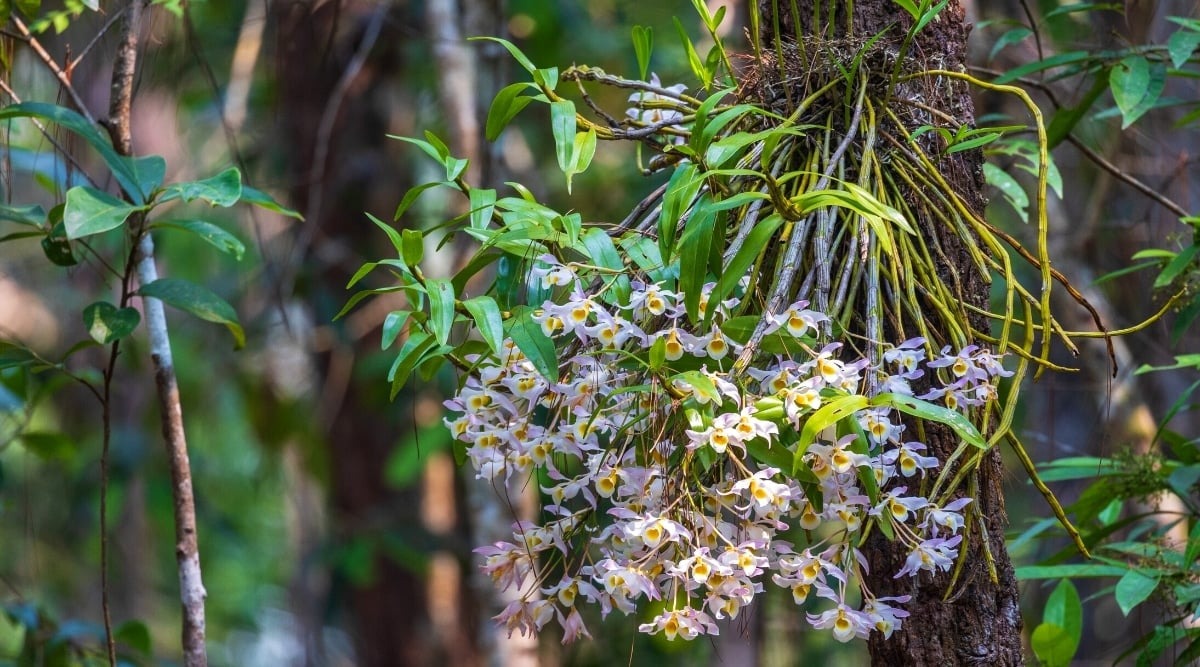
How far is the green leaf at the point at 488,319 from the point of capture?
819 millimetres

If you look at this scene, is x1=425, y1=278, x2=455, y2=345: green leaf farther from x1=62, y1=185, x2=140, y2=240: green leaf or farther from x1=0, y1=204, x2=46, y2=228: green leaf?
x1=0, y1=204, x2=46, y2=228: green leaf

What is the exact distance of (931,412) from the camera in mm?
768

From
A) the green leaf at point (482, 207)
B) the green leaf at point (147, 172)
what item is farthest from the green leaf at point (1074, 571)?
the green leaf at point (147, 172)

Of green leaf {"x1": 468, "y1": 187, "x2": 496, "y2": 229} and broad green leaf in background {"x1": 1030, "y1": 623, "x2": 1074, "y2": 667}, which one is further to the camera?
broad green leaf in background {"x1": 1030, "y1": 623, "x2": 1074, "y2": 667}

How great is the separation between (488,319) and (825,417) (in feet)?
0.87

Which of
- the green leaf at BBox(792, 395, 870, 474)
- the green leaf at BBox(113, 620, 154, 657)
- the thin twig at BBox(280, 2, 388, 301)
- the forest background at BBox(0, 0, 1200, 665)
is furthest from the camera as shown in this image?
the forest background at BBox(0, 0, 1200, 665)

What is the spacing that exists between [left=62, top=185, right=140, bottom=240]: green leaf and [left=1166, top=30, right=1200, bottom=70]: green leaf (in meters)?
1.21

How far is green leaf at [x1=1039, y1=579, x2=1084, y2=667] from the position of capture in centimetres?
123

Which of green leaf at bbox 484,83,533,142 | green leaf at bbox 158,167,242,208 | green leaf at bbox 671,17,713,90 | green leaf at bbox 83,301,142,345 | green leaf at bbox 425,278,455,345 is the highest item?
green leaf at bbox 671,17,713,90

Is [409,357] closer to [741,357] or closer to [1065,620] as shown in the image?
[741,357]

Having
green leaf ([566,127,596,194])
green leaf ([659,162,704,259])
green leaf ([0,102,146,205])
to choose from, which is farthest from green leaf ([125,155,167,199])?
green leaf ([659,162,704,259])

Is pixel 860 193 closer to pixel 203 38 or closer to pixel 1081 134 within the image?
pixel 1081 134

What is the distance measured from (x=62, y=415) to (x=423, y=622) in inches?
69.4

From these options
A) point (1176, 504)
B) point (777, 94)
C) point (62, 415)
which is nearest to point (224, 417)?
point (62, 415)
